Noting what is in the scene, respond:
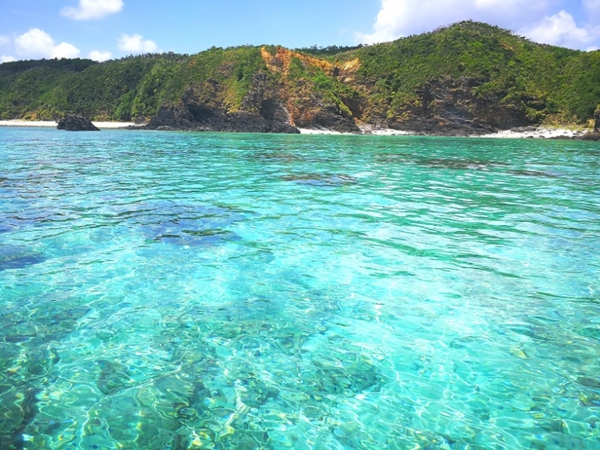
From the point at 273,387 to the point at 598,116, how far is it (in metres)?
62.9

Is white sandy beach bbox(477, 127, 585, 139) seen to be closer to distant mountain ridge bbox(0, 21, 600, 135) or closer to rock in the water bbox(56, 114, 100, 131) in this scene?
distant mountain ridge bbox(0, 21, 600, 135)

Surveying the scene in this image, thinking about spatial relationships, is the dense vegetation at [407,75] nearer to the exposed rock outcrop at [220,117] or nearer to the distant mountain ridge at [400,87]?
the distant mountain ridge at [400,87]

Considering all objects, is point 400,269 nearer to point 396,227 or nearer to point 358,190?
point 396,227

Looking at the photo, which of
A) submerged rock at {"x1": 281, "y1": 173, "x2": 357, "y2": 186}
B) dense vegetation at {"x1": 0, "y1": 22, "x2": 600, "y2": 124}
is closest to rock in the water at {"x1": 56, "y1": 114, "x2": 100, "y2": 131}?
dense vegetation at {"x1": 0, "y1": 22, "x2": 600, "y2": 124}

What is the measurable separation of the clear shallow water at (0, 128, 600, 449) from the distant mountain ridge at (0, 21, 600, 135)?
214ft

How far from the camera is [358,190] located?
14.1 metres

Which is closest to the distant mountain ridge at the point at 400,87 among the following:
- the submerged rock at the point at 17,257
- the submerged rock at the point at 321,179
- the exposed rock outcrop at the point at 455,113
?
the exposed rock outcrop at the point at 455,113

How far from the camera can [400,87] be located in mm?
78188

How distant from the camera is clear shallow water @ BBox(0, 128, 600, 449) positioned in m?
3.23

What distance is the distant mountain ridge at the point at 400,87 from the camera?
6731 centimetres

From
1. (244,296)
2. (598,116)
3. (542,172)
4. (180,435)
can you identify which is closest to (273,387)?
(180,435)

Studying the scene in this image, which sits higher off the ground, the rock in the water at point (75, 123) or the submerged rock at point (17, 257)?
the rock in the water at point (75, 123)

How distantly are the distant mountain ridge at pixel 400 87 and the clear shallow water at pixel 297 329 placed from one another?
65.3 metres

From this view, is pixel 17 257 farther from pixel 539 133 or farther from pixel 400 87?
pixel 400 87
